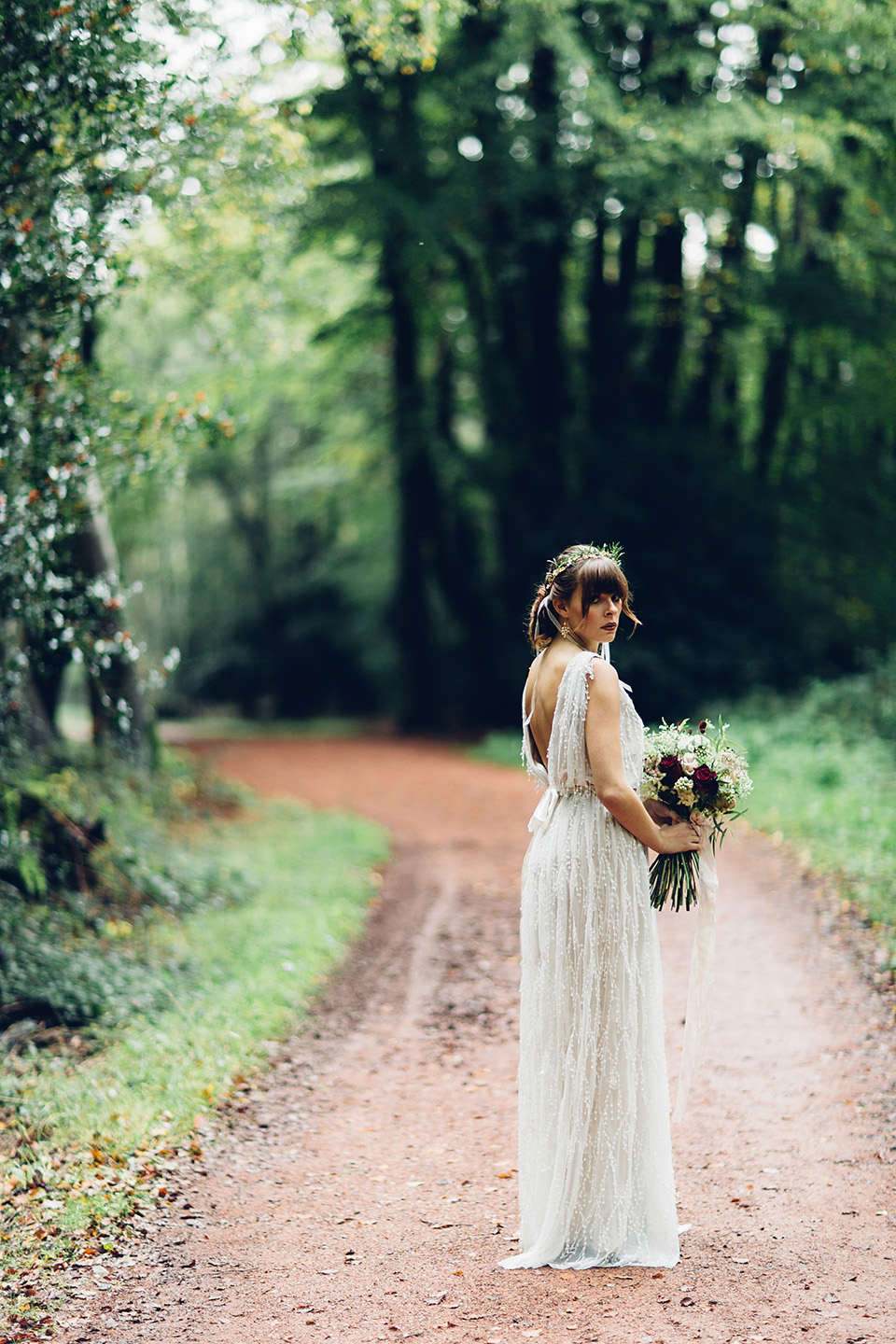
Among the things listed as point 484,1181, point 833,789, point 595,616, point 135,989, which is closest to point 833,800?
point 833,789

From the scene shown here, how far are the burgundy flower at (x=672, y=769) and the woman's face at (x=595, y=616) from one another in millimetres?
469

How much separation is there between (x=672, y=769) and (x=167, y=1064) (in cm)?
358

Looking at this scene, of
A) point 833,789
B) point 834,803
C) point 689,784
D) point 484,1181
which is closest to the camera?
point 689,784

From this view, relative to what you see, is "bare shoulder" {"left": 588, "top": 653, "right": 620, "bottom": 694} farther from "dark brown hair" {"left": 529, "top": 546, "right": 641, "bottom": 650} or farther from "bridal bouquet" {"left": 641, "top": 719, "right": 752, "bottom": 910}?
"bridal bouquet" {"left": 641, "top": 719, "right": 752, "bottom": 910}

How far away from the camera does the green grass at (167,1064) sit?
452cm

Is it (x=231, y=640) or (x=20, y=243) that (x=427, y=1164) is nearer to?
(x=20, y=243)

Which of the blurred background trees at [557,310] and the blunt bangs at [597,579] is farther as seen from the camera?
the blurred background trees at [557,310]

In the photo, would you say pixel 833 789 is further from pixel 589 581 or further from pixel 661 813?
pixel 589 581

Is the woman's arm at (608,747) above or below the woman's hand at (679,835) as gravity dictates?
above

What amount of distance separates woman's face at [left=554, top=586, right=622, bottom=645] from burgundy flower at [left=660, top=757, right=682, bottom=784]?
0.47m

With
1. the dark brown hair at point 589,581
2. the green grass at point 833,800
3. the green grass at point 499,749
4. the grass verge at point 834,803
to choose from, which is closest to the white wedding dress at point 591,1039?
the dark brown hair at point 589,581

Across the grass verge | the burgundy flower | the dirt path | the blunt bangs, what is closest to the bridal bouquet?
the burgundy flower

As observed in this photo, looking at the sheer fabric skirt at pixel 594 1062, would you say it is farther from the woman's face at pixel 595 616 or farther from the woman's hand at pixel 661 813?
the woman's face at pixel 595 616

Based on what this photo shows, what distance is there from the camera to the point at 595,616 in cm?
381
